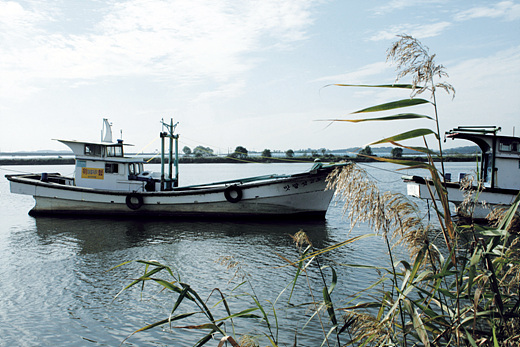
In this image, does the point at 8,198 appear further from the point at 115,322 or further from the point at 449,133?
the point at 449,133

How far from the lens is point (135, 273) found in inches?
382

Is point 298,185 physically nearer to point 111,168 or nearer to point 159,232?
point 159,232

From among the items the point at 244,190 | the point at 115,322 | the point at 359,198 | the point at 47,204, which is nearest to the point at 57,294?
the point at 115,322

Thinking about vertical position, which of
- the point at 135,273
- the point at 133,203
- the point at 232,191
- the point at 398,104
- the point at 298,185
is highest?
the point at 398,104

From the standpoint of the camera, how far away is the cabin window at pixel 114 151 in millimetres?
19906

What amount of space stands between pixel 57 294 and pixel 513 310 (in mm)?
8388

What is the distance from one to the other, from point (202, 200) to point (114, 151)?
536cm

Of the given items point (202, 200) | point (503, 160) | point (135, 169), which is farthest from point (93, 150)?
point (503, 160)

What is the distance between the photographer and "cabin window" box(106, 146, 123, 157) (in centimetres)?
1991

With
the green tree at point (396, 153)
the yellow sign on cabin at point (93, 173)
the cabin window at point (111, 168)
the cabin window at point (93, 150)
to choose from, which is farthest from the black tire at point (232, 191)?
the cabin window at point (93, 150)

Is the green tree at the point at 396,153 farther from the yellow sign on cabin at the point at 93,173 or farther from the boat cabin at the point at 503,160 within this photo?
the yellow sign on cabin at the point at 93,173

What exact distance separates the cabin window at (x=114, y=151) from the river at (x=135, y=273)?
3.57 metres

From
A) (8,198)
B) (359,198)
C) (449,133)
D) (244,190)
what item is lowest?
(8,198)

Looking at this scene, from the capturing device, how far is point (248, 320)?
273 inches
